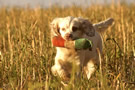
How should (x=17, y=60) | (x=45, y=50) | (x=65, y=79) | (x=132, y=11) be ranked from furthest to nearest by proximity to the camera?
1. (x=132, y=11)
2. (x=45, y=50)
3. (x=65, y=79)
4. (x=17, y=60)

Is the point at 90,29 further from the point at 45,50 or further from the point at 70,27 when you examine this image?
the point at 45,50

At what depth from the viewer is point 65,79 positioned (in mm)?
4285

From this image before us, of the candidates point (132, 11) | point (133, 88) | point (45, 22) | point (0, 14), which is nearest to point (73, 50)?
point (133, 88)

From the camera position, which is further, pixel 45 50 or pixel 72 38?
pixel 45 50

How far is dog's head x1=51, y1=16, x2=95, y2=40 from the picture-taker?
13.4 feet

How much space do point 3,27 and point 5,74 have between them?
4.24m

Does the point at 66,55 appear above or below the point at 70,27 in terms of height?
below

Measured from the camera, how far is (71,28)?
4125 millimetres

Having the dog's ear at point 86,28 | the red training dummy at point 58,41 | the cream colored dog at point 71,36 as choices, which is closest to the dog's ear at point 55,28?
the cream colored dog at point 71,36

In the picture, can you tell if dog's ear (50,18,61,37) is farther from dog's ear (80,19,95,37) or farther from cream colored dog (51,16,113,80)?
dog's ear (80,19,95,37)

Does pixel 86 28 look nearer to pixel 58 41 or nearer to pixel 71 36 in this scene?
pixel 71 36

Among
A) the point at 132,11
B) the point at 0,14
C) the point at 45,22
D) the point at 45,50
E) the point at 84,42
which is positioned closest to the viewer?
the point at 84,42

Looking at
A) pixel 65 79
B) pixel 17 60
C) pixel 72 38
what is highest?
pixel 72 38

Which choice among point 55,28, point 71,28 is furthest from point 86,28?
point 55,28
